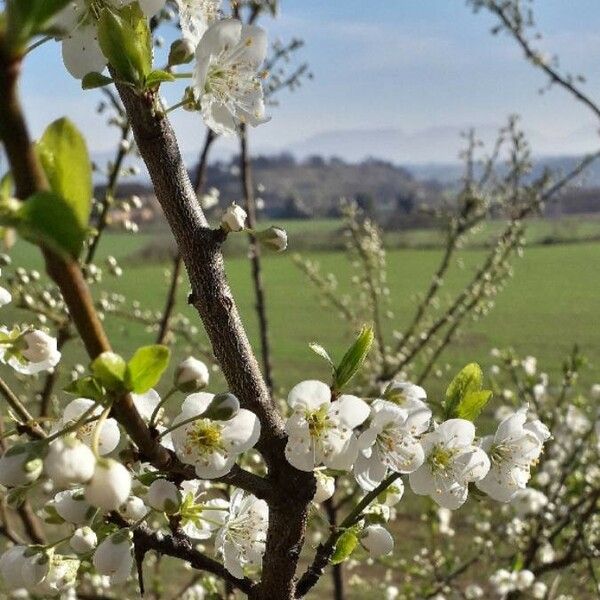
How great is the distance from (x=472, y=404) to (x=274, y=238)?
16 cm

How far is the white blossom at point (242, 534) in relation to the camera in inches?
19.8

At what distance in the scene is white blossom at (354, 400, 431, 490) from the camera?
431 mm

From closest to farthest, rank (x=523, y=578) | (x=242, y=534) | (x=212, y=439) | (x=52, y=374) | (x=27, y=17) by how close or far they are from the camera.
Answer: (x=27, y=17) → (x=212, y=439) → (x=242, y=534) → (x=52, y=374) → (x=523, y=578)

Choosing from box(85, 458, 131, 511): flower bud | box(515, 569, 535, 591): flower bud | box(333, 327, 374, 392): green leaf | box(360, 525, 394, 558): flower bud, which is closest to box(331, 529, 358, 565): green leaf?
box(360, 525, 394, 558): flower bud

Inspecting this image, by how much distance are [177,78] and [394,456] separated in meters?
0.24

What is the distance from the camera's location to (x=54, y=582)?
17.8 inches

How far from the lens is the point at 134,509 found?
0.45 m

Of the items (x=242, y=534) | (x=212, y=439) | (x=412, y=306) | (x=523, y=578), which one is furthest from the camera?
(x=412, y=306)

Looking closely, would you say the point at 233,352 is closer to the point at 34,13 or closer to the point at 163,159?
the point at 163,159

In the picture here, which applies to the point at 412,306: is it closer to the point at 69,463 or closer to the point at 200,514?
the point at 200,514

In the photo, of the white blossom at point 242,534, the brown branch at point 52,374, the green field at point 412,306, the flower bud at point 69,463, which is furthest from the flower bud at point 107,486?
the green field at point 412,306

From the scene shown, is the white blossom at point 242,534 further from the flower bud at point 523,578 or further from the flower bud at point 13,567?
the flower bud at point 523,578

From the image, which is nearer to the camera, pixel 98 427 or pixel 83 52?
pixel 98 427

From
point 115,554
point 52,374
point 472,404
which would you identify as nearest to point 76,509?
point 115,554
